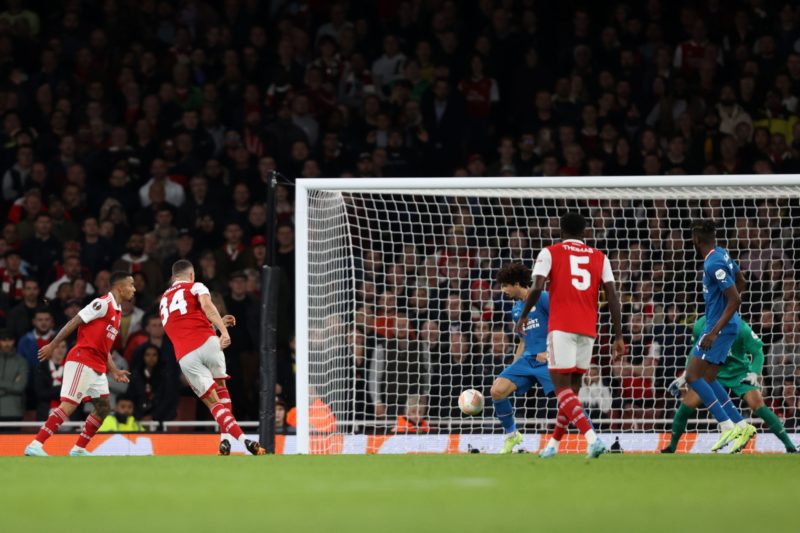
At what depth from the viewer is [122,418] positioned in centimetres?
1433

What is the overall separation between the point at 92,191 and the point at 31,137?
134cm

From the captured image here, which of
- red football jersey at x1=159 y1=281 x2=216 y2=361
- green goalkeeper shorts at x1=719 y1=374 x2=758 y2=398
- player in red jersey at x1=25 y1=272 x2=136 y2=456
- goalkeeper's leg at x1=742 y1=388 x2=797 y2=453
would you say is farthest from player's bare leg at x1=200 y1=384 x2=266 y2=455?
goalkeeper's leg at x1=742 y1=388 x2=797 y2=453

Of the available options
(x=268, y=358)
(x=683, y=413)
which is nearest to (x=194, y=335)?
(x=268, y=358)

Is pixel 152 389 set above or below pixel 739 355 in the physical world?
below

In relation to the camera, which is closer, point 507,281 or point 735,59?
point 507,281

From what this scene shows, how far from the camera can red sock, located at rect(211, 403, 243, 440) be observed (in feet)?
36.3

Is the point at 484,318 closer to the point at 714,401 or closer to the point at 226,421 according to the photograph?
the point at 714,401

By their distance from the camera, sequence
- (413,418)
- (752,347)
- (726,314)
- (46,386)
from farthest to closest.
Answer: (46,386) → (413,418) → (752,347) → (726,314)

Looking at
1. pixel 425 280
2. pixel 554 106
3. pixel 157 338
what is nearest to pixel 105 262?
pixel 157 338

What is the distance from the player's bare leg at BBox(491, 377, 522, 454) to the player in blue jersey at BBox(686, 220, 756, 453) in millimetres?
1587

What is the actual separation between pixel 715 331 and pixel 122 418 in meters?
6.59

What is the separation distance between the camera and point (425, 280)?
14.0 metres

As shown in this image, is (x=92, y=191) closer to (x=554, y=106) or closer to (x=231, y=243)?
(x=231, y=243)

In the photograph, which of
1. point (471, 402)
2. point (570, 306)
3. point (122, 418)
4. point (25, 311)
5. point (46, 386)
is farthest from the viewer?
point (25, 311)
